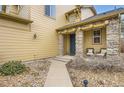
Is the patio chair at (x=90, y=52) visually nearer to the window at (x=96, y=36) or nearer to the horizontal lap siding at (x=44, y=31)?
the window at (x=96, y=36)

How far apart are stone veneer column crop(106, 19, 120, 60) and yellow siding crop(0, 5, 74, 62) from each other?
Result: 516 centimetres

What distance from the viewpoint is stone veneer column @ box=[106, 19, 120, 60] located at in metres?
8.03

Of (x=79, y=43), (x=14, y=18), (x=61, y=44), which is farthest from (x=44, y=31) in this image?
(x=14, y=18)

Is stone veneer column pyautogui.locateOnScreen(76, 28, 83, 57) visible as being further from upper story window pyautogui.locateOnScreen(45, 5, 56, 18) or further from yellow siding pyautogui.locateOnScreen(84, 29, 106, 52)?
upper story window pyautogui.locateOnScreen(45, 5, 56, 18)

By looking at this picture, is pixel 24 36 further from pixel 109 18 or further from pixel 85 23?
pixel 109 18

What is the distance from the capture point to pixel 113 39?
8195 millimetres

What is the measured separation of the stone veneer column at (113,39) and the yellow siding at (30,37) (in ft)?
16.9

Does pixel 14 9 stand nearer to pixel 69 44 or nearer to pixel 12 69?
pixel 12 69

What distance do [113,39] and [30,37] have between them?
18.7ft

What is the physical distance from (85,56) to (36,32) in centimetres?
424

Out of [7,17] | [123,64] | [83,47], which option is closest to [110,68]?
[123,64]

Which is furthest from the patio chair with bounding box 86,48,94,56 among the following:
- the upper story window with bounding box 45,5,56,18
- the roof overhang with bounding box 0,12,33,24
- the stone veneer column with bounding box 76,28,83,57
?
the roof overhang with bounding box 0,12,33,24

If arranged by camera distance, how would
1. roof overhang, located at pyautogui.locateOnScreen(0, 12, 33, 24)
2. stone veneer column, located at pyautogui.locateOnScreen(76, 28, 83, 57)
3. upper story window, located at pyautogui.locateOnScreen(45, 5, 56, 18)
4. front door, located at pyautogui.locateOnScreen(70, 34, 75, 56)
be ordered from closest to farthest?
roof overhang, located at pyautogui.locateOnScreen(0, 12, 33, 24) < stone veneer column, located at pyautogui.locateOnScreen(76, 28, 83, 57) < upper story window, located at pyautogui.locateOnScreen(45, 5, 56, 18) < front door, located at pyautogui.locateOnScreen(70, 34, 75, 56)

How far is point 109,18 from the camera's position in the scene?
8.29m
